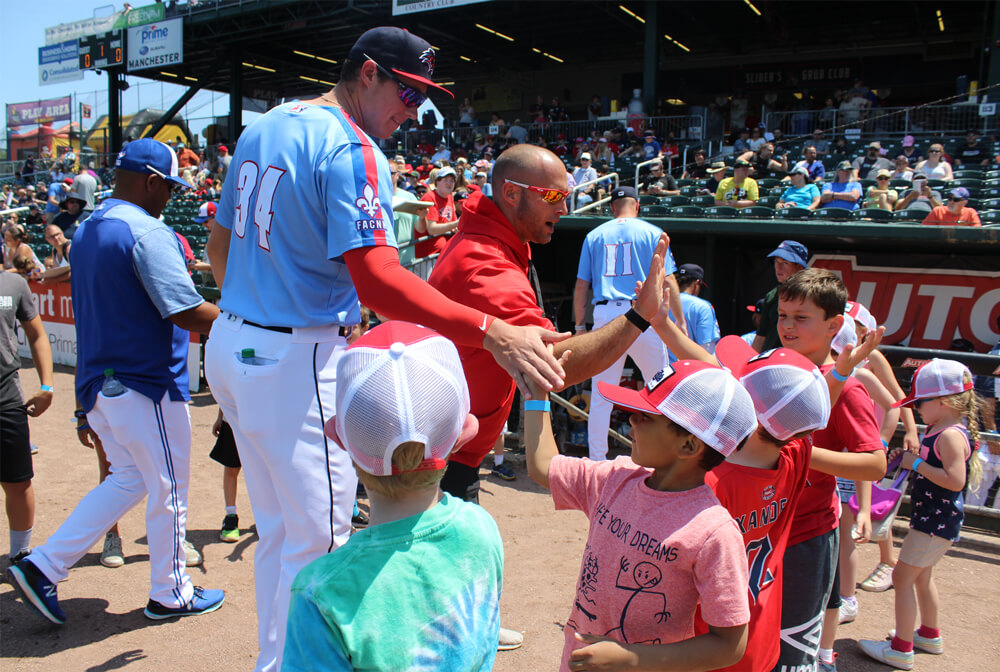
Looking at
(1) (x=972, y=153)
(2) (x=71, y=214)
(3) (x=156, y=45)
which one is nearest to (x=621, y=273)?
(2) (x=71, y=214)

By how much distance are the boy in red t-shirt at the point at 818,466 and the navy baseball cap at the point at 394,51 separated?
1.57 m

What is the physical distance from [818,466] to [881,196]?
8.65 metres

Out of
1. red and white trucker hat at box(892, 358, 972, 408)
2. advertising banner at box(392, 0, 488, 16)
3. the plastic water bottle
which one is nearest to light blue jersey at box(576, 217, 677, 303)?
red and white trucker hat at box(892, 358, 972, 408)

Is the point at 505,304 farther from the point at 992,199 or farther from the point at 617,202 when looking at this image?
the point at 992,199

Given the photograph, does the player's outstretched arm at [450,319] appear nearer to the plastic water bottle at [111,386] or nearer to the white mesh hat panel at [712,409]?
the white mesh hat panel at [712,409]

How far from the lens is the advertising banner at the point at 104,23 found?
27266 millimetres

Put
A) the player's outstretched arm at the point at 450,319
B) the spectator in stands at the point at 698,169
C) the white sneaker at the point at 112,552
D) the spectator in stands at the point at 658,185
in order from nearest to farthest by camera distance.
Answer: the player's outstretched arm at the point at 450,319 < the white sneaker at the point at 112,552 < the spectator in stands at the point at 658,185 < the spectator in stands at the point at 698,169

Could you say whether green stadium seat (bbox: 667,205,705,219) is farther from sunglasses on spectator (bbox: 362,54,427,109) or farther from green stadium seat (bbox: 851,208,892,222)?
sunglasses on spectator (bbox: 362,54,427,109)

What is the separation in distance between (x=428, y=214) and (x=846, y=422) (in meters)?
6.04

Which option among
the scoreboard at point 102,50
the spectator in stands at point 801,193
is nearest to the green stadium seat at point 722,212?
the spectator in stands at point 801,193

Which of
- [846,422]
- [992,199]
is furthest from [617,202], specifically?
[992,199]

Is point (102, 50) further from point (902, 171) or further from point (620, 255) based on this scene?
point (620, 255)

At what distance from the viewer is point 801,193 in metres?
9.93

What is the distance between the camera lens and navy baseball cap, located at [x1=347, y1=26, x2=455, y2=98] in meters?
2.16
